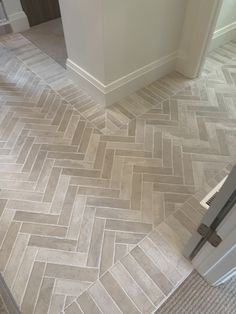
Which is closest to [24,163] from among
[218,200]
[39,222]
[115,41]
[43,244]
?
[39,222]

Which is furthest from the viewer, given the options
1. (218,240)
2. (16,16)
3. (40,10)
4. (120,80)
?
(40,10)

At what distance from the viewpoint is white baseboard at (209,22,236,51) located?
261cm

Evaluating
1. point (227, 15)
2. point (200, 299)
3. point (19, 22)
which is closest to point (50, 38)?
point (19, 22)

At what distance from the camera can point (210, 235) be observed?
1045mm

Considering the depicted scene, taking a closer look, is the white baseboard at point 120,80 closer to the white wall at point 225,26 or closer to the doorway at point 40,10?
the white wall at point 225,26

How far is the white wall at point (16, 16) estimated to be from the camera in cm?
276

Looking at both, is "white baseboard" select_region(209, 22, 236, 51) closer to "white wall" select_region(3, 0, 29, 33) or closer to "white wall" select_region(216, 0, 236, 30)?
"white wall" select_region(216, 0, 236, 30)

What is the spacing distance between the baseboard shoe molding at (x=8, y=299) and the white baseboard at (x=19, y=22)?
2766 millimetres

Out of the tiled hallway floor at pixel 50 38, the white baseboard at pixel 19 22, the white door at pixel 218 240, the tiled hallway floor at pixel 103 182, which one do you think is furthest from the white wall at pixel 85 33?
the white door at pixel 218 240

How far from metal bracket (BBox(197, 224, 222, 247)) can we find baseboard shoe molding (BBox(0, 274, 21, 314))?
3.20 ft

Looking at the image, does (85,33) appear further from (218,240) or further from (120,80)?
(218,240)

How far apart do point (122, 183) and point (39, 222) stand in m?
0.58

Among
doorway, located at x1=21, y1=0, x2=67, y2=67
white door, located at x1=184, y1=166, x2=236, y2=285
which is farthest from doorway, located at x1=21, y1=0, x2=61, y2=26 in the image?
white door, located at x1=184, y1=166, x2=236, y2=285

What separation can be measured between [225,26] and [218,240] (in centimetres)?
247
